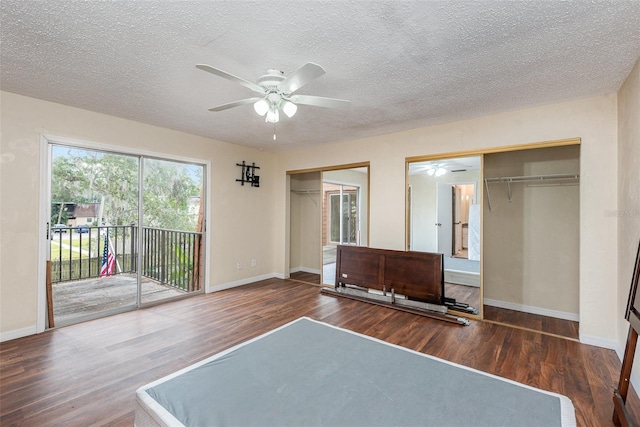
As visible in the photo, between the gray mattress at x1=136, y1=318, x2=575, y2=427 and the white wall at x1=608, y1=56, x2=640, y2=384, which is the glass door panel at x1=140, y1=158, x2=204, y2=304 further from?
the white wall at x1=608, y1=56, x2=640, y2=384

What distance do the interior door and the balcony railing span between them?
12.6 ft

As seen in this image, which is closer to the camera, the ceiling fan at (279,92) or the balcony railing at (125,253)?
the ceiling fan at (279,92)

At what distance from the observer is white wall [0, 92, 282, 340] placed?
115 inches

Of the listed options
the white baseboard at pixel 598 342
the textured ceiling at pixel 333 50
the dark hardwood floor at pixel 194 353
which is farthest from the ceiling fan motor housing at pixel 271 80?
the white baseboard at pixel 598 342

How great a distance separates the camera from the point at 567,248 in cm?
358

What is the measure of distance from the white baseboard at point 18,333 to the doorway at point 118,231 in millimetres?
148

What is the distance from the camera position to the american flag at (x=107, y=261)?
380 cm

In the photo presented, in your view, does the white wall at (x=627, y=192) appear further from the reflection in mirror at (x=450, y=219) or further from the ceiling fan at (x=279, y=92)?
the ceiling fan at (x=279, y=92)

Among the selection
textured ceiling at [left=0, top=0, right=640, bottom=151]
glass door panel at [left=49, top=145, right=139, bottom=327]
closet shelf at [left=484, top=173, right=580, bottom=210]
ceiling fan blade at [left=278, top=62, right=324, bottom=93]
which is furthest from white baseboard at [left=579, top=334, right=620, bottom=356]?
glass door panel at [left=49, top=145, right=139, bottom=327]

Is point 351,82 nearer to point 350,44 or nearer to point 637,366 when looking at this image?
point 350,44

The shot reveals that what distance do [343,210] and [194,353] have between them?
4091mm

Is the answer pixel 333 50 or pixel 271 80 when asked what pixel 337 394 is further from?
pixel 333 50

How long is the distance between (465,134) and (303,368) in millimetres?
3322

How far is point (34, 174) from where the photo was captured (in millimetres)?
3074
